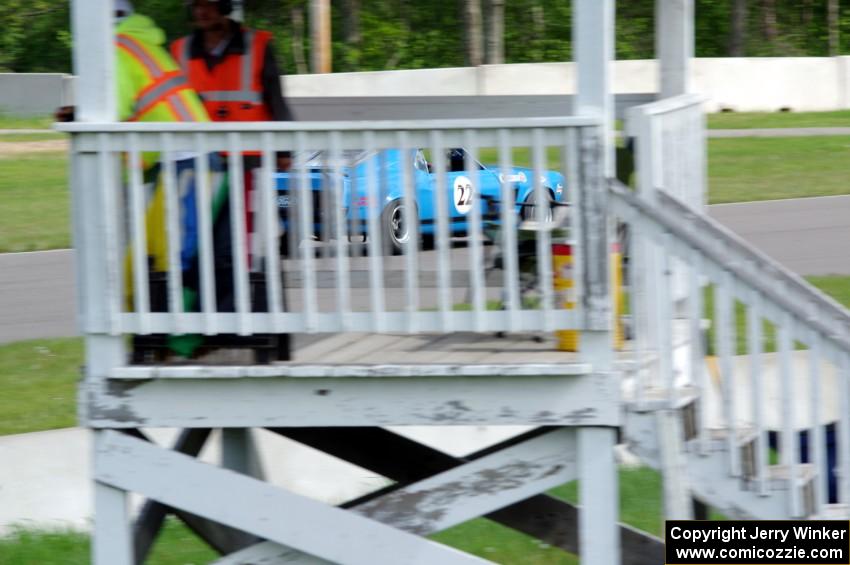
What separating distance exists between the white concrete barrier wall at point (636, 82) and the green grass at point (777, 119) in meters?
0.76

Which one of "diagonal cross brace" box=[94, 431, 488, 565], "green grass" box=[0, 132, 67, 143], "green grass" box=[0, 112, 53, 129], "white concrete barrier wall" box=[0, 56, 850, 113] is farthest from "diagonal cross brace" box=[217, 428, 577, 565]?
"green grass" box=[0, 112, 53, 129]

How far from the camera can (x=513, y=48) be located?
113 feet

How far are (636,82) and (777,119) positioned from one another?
292cm

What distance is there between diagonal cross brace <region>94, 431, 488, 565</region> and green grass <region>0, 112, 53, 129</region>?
21041 millimetres

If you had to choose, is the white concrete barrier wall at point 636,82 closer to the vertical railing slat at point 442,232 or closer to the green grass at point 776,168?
the green grass at point 776,168

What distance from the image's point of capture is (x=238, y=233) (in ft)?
14.6

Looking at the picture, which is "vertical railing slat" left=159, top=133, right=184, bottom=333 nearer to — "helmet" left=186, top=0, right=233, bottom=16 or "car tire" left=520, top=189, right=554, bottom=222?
"helmet" left=186, top=0, right=233, bottom=16

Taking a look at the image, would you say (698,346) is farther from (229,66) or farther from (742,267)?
(229,66)

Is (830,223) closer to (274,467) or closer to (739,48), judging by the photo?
(274,467)

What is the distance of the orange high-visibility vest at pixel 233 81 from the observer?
5023mm

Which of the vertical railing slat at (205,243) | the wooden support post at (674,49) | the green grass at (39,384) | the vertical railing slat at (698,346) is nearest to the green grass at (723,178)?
the green grass at (39,384)

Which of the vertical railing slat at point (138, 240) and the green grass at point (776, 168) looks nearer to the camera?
the vertical railing slat at point (138, 240)

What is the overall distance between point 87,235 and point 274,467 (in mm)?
3293

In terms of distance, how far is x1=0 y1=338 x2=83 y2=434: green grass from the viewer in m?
8.23
